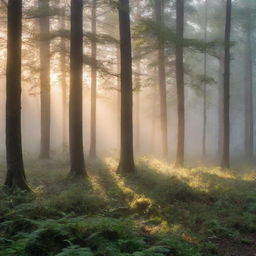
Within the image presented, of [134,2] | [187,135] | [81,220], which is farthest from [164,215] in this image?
[187,135]

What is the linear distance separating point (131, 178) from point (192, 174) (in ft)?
13.1

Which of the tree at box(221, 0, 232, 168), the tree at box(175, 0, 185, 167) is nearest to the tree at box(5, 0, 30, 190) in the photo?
the tree at box(175, 0, 185, 167)

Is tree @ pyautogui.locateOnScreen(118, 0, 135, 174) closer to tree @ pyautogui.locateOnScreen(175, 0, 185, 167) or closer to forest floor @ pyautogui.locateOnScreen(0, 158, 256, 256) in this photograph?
forest floor @ pyautogui.locateOnScreen(0, 158, 256, 256)

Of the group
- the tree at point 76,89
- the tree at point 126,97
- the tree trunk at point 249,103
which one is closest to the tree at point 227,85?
the tree at point 126,97

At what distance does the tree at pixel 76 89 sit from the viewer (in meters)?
13.8

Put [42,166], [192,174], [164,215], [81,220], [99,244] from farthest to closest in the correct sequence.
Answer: [42,166] < [192,174] < [164,215] < [81,220] < [99,244]

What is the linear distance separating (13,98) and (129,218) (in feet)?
18.5

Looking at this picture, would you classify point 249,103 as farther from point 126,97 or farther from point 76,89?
point 76,89

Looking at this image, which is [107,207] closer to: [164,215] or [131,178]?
[164,215]

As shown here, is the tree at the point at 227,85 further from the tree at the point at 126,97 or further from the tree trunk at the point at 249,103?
the tree trunk at the point at 249,103

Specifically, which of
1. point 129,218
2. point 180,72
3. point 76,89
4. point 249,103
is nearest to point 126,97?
point 76,89

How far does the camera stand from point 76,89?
1395 cm

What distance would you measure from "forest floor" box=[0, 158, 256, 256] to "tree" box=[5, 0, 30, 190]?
1.04 meters

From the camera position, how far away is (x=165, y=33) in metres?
16.8
